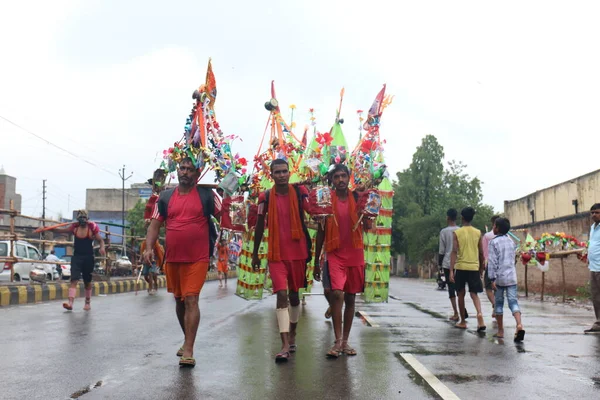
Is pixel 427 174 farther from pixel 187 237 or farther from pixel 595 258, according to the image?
pixel 187 237

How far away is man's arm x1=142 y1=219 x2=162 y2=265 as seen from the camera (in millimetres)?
6324

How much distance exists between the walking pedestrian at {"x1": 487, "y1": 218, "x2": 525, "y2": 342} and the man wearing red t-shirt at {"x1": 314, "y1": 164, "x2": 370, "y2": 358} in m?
2.56

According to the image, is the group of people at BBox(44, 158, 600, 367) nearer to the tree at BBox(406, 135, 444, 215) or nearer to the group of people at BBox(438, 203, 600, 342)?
the group of people at BBox(438, 203, 600, 342)

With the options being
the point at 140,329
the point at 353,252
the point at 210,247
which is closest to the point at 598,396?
the point at 353,252

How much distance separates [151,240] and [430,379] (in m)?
3.02

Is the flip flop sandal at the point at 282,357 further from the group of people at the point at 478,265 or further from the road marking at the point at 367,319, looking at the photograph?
the road marking at the point at 367,319

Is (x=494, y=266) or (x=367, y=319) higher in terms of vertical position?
(x=494, y=266)

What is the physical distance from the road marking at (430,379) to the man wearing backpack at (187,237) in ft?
6.86

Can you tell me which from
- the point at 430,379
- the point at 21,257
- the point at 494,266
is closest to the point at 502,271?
the point at 494,266

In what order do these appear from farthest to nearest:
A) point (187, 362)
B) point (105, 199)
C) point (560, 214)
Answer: point (105, 199), point (560, 214), point (187, 362)

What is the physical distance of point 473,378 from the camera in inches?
212

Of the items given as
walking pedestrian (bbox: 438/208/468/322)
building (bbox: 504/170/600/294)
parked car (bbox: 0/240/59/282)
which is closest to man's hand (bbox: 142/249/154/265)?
walking pedestrian (bbox: 438/208/468/322)

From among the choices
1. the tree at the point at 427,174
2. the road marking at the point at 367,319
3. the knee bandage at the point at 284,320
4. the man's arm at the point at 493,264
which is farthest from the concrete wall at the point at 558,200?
the tree at the point at 427,174

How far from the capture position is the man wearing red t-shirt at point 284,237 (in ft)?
21.7
